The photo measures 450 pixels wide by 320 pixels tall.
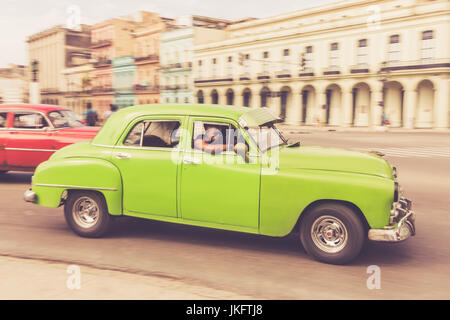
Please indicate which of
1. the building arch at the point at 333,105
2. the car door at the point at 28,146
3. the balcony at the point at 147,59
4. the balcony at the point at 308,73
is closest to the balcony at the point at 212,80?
the balcony at the point at 147,59

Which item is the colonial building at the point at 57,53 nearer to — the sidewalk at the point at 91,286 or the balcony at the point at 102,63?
the balcony at the point at 102,63

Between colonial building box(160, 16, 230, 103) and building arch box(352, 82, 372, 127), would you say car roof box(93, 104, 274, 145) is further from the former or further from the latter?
colonial building box(160, 16, 230, 103)

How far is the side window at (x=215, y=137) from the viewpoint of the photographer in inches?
224

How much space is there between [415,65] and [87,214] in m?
41.7

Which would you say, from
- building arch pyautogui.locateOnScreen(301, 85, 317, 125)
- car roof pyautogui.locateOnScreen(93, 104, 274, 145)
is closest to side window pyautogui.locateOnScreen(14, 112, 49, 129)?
car roof pyautogui.locateOnScreen(93, 104, 274, 145)

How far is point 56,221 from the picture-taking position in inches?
287

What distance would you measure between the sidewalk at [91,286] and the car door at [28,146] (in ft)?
18.0

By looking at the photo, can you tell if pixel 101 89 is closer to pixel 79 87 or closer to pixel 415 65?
pixel 79 87

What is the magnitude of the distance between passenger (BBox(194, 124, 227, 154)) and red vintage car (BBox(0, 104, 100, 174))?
16.4 ft

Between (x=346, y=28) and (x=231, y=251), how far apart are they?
4572 centimetres

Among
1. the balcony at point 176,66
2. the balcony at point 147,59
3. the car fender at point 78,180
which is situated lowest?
the car fender at point 78,180

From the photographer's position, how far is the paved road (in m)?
4.71
